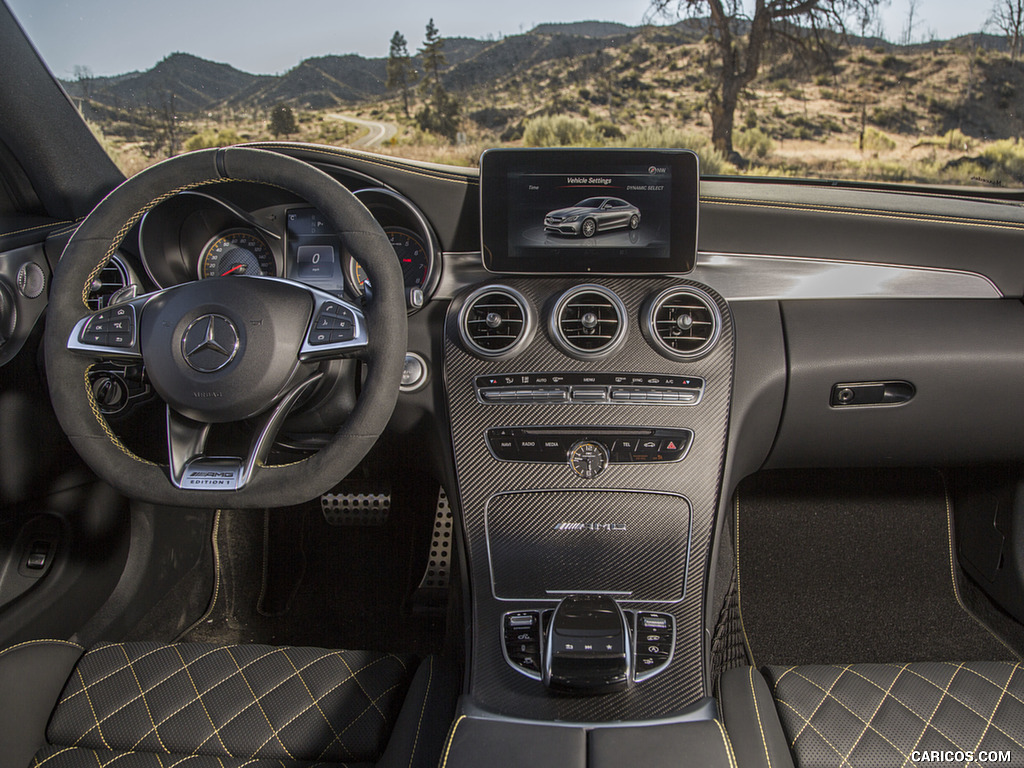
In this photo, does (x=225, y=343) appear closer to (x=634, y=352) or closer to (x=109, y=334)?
(x=109, y=334)

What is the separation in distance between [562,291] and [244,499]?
3.03 feet

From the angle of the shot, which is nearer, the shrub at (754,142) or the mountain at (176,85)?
the mountain at (176,85)

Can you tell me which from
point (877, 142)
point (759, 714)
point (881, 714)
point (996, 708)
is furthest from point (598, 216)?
point (996, 708)

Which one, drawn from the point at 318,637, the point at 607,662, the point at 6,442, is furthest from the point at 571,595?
the point at 6,442

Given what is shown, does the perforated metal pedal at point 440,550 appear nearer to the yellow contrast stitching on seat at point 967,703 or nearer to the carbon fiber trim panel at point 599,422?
the carbon fiber trim panel at point 599,422

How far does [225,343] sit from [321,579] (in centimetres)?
147

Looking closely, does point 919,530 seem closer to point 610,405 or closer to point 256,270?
point 610,405

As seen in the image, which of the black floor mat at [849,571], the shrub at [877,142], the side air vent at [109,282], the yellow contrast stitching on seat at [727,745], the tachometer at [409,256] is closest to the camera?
the yellow contrast stitching on seat at [727,745]

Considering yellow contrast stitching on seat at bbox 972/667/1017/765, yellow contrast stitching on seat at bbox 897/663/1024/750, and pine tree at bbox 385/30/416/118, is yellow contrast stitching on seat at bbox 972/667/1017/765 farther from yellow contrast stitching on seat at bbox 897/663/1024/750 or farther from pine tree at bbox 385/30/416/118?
pine tree at bbox 385/30/416/118

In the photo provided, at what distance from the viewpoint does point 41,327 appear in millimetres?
2006

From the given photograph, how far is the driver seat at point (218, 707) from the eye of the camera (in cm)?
152

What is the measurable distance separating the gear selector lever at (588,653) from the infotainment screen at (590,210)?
87 cm

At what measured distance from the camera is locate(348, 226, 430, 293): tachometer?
199 cm

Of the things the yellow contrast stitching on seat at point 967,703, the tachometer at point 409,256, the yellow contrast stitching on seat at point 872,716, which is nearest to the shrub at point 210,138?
the tachometer at point 409,256
